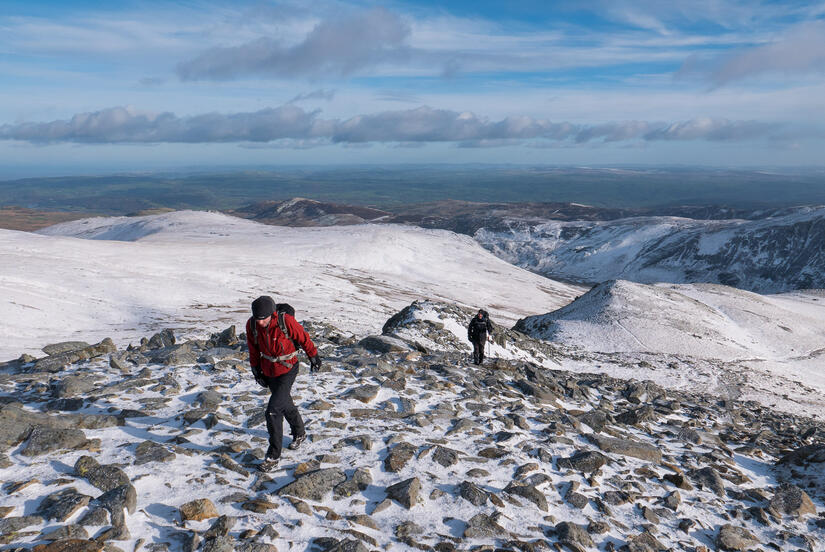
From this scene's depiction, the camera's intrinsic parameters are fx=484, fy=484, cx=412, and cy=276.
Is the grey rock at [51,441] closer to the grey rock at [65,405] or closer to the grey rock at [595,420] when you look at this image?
the grey rock at [65,405]

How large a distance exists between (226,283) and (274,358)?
44420mm

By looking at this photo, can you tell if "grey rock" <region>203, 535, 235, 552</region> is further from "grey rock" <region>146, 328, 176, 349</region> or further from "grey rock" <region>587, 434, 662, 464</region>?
"grey rock" <region>146, 328, 176, 349</region>

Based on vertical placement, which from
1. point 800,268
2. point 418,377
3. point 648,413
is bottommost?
point 800,268

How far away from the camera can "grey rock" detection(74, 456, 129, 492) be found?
23.6 feet

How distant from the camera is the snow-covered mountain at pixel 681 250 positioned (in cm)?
12400

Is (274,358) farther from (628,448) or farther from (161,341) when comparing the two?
(161,341)

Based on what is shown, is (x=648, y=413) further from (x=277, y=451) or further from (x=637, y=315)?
(x=637, y=315)

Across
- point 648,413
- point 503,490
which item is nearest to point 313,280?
point 648,413

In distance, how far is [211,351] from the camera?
48.7 feet

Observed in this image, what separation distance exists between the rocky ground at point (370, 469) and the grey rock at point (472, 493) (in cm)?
2

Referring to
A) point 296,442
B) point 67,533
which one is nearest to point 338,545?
point 296,442

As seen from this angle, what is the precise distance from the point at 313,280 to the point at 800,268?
124805 mm

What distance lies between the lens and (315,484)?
7.76 meters

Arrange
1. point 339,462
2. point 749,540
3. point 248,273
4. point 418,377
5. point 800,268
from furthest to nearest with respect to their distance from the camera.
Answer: point 800,268
point 248,273
point 418,377
point 339,462
point 749,540
